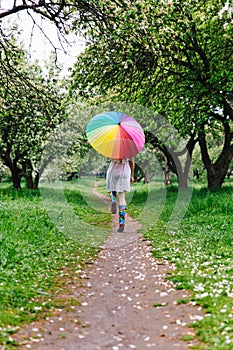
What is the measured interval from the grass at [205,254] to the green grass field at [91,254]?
0.04 feet

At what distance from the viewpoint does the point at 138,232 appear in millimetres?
13891

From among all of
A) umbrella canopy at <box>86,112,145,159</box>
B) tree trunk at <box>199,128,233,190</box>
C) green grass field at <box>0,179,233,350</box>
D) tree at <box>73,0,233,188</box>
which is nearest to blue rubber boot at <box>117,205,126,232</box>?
green grass field at <box>0,179,233,350</box>

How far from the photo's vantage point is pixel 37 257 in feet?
30.2

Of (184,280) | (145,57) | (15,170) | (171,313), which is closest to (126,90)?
(145,57)

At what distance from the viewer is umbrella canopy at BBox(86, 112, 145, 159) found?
12461 mm

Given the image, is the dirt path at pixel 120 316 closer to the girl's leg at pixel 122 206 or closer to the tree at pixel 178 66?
the girl's leg at pixel 122 206

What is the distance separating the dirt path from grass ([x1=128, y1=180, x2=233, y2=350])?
27 centimetres

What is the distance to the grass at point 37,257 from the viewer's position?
648 cm

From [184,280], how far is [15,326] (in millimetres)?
3512

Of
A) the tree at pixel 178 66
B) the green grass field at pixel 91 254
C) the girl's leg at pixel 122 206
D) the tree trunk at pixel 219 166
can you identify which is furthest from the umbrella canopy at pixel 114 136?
the tree trunk at pixel 219 166

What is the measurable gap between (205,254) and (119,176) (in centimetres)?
420

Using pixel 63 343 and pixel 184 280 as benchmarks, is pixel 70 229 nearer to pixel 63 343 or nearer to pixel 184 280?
pixel 184 280

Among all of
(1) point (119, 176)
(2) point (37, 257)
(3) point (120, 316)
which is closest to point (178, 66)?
(1) point (119, 176)

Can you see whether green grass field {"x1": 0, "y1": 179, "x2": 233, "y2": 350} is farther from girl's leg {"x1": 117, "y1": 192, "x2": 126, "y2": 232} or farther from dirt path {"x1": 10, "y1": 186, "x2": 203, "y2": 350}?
girl's leg {"x1": 117, "y1": 192, "x2": 126, "y2": 232}
